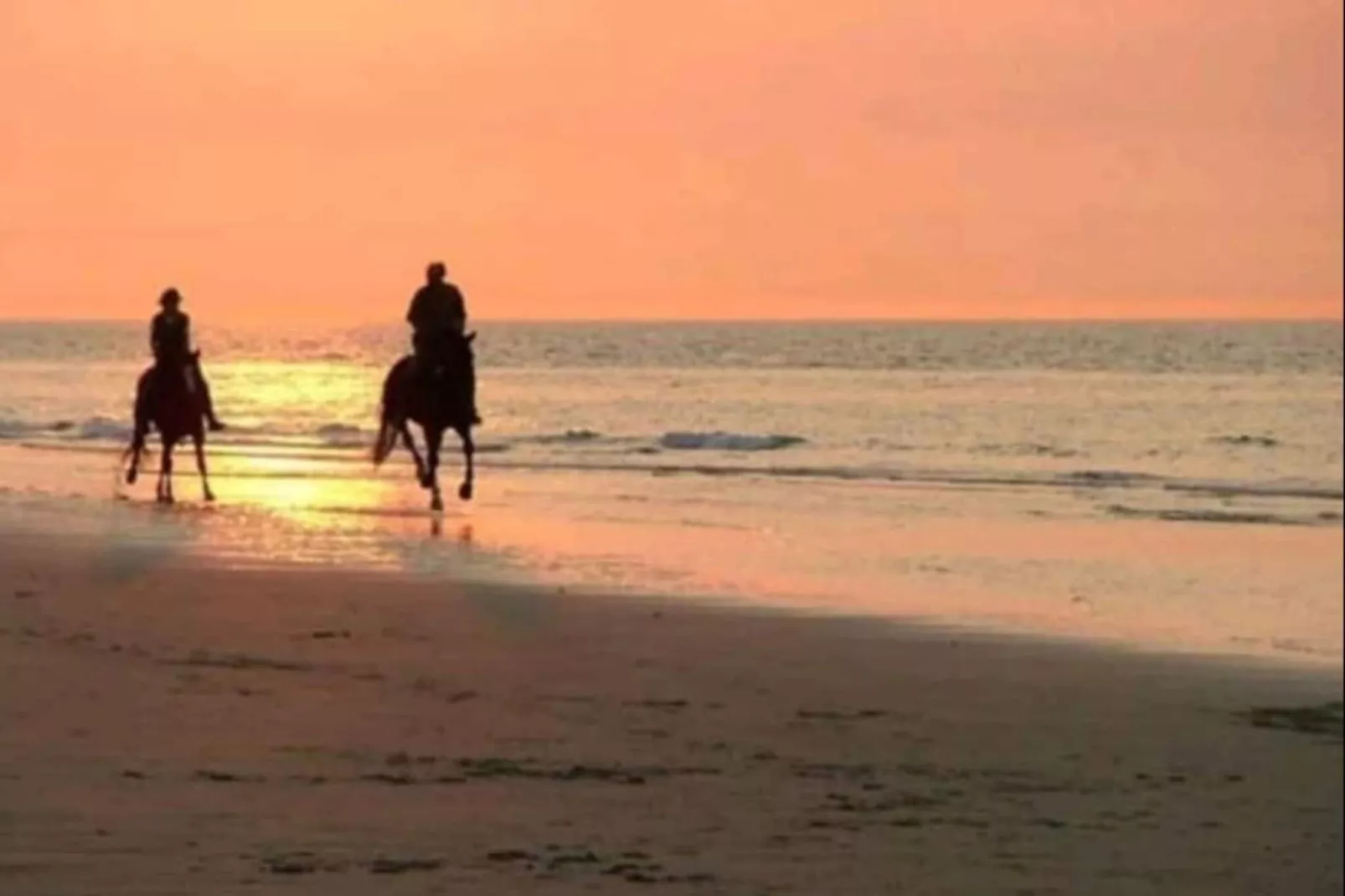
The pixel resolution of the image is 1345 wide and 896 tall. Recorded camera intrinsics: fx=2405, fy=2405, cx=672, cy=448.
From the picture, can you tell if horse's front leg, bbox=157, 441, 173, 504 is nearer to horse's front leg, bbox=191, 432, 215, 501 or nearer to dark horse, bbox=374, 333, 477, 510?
horse's front leg, bbox=191, 432, 215, 501

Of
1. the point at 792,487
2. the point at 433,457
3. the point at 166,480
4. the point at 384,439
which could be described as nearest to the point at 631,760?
the point at 433,457

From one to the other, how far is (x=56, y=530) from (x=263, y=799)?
983cm

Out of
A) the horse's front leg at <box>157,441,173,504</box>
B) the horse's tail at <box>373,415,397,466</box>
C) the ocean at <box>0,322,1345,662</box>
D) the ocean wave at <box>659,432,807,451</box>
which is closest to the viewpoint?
the ocean at <box>0,322,1345,662</box>

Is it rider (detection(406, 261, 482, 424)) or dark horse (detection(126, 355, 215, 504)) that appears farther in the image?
dark horse (detection(126, 355, 215, 504))

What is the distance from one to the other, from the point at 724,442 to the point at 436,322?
13814mm

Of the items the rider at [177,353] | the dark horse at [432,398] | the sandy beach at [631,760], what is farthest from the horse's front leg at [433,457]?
the sandy beach at [631,760]

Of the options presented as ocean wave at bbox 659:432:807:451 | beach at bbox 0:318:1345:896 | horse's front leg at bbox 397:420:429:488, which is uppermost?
horse's front leg at bbox 397:420:429:488

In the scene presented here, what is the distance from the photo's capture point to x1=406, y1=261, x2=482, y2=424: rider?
15867mm

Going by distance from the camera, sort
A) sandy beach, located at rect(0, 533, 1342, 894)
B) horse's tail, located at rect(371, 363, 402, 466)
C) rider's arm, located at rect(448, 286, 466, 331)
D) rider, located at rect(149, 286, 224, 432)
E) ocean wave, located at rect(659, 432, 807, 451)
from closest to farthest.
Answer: sandy beach, located at rect(0, 533, 1342, 894), rider's arm, located at rect(448, 286, 466, 331), rider, located at rect(149, 286, 224, 432), horse's tail, located at rect(371, 363, 402, 466), ocean wave, located at rect(659, 432, 807, 451)

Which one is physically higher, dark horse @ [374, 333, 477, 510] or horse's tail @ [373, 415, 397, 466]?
dark horse @ [374, 333, 477, 510]

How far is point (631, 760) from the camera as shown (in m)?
7.10

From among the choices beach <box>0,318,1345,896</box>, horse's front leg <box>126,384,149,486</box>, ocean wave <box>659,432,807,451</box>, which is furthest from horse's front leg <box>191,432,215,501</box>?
ocean wave <box>659,432,807,451</box>

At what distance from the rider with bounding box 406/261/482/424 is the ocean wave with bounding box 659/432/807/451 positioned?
40.8ft

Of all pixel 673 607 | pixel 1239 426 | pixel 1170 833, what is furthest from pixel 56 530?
pixel 1239 426
